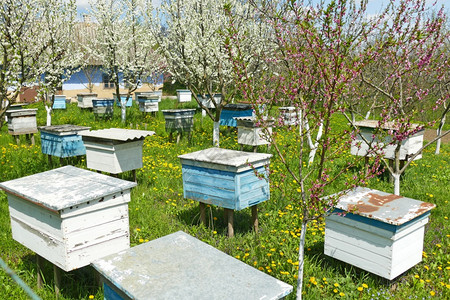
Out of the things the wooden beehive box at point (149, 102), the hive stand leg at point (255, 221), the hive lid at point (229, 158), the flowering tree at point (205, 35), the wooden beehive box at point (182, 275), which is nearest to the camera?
the wooden beehive box at point (182, 275)

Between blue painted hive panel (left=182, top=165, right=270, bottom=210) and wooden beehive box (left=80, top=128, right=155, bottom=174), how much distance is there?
176 centimetres

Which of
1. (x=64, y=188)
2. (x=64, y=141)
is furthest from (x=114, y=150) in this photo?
(x=64, y=188)

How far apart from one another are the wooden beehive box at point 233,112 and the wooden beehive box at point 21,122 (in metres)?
6.10

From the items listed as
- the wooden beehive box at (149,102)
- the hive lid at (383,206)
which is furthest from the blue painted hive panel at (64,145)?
the wooden beehive box at (149,102)

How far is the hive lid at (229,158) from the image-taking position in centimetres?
520

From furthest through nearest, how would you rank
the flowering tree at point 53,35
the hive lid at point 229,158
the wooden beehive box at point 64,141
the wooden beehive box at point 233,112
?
the wooden beehive box at point 233,112
the flowering tree at point 53,35
the wooden beehive box at point 64,141
the hive lid at point 229,158

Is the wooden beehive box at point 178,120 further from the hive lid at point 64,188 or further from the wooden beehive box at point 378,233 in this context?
the wooden beehive box at point 378,233

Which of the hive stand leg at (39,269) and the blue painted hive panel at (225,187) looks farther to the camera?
the blue painted hive panel at (225,187)

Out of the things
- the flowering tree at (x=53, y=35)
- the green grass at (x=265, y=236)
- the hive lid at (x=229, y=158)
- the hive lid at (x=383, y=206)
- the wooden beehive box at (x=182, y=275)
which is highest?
the flowering tree at (x=53, y=35)

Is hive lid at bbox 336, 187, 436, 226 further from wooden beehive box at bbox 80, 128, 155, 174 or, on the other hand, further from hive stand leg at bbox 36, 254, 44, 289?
wooden beehive box at bbox 80, 128, 155, 174

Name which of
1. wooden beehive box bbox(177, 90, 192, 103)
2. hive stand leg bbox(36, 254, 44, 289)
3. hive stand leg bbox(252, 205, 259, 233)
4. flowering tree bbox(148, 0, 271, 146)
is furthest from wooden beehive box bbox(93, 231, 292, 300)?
wooden beehive box bbox(177, 90, 192, 103)

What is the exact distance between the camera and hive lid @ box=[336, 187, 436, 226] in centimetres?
409

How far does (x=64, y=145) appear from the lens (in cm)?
836

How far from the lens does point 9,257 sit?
5.10 meters
